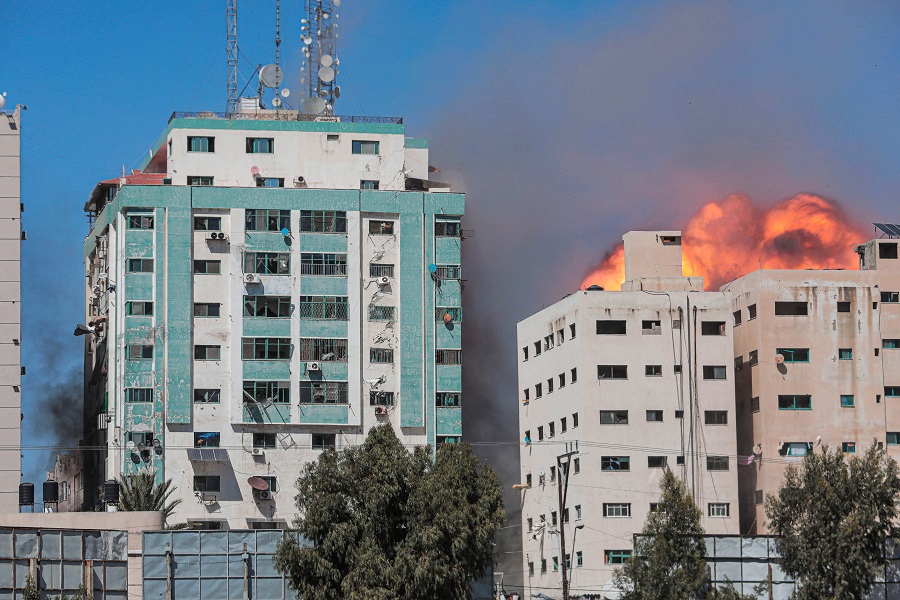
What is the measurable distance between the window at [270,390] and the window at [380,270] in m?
10.2

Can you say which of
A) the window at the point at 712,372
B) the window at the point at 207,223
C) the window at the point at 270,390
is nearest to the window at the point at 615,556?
the window at the point at 712,372

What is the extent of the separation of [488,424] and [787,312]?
1299 inches

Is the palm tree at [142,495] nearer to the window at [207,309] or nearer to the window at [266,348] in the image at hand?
the window at [266,348]

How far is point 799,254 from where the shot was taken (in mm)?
143875

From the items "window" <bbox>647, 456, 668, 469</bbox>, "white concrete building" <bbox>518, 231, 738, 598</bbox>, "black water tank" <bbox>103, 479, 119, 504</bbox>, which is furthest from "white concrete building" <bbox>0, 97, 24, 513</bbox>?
"window" <bbox>647, 456, 668, 469</bbox>

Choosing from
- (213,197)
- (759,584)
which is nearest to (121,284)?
(213,197)

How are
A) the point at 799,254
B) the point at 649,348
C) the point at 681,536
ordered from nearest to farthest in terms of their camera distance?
1. the point at 681,536
2. the point at 649,348
3. the point at 799,254

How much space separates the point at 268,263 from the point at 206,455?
14.4 m

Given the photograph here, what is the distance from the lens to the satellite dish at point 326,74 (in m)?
136

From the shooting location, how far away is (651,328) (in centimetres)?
12375

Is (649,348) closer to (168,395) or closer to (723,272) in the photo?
(723,272)

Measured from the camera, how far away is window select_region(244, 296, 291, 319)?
417 ft

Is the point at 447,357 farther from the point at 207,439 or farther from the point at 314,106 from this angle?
the point at 314,106

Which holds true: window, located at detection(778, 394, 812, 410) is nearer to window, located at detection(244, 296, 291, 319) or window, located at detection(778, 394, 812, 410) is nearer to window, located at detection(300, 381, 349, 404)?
window, located at detection(300, 381, 349, 404)
